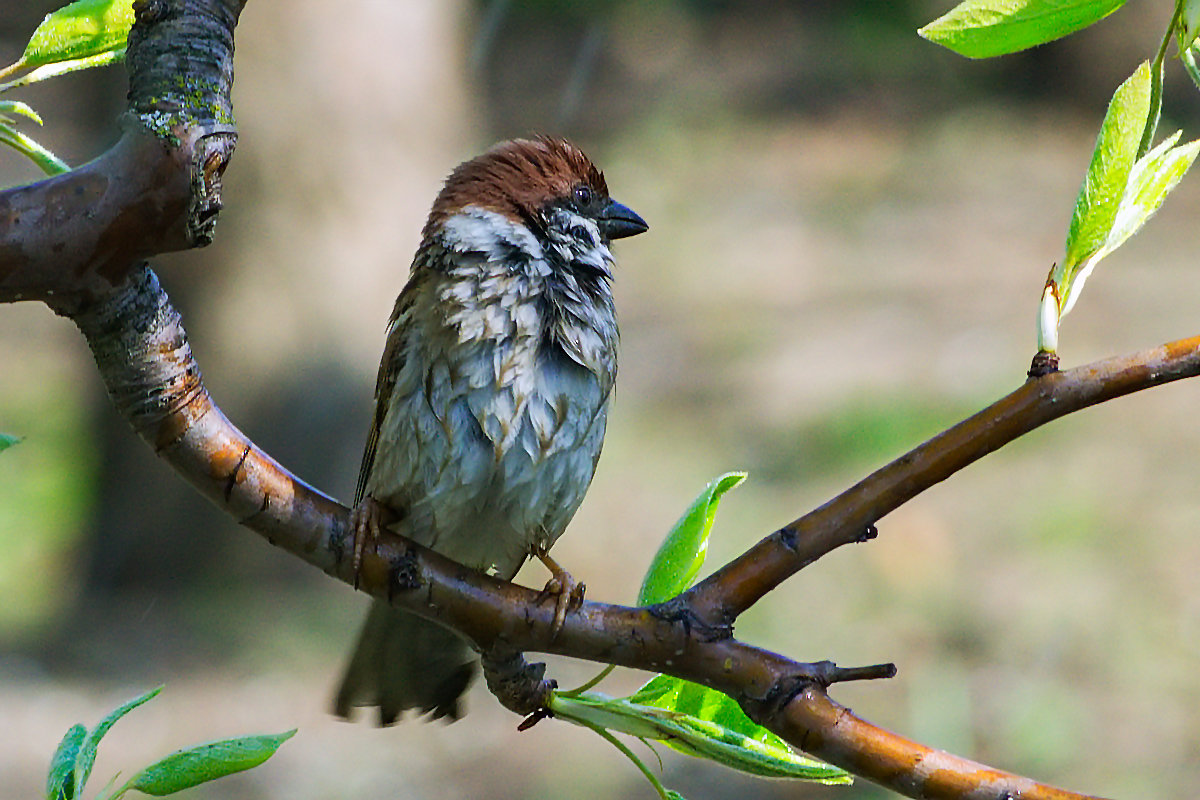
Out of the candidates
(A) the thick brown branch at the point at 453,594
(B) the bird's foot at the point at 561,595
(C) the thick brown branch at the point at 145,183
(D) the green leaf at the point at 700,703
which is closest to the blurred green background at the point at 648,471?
(B) the bird's foot at the point at 561,595

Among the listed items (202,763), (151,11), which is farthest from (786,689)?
(151,11)

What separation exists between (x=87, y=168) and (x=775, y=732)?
2.75ft

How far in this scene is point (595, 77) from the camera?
13.8 meters

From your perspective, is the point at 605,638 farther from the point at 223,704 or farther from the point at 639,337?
the point at 639,337

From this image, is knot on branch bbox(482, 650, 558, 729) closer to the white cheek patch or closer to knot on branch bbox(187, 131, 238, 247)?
knot on branch bbox(187, 131, 238, 247)

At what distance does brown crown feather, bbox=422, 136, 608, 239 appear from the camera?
7.73 ft

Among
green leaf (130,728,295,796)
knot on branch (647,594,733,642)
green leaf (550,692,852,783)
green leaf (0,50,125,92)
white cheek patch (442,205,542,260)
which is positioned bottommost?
green leaf (130,728,295,796)

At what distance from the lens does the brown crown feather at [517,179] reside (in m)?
2.36

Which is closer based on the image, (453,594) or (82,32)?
(82,32)

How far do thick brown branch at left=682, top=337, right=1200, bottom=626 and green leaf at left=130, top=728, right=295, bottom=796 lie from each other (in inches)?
19.0

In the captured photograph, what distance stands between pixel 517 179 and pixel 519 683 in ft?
3.98

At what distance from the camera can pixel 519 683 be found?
1483mm

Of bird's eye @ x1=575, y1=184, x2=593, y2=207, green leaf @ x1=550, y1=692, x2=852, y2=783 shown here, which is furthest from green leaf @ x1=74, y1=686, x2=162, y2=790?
bird's eye @ x1=575, y1=184, x2=593, y2=207

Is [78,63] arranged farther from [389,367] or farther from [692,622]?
[389,367]
